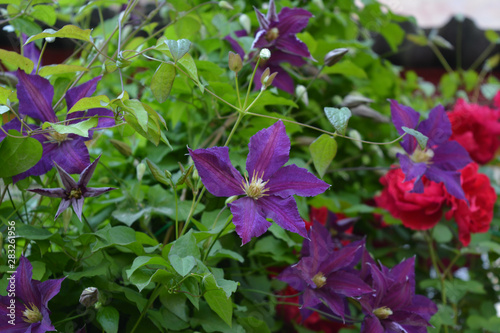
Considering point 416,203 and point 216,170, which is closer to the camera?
point 216,170

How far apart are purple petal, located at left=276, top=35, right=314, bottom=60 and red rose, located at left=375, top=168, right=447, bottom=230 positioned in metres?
0.23

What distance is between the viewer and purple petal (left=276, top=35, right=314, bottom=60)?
54 cm

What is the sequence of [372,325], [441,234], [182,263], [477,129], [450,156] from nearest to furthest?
[182,263] < [372,325] < [450,156] < [441,234] < [477,129]

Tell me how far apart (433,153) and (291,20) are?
24 cm

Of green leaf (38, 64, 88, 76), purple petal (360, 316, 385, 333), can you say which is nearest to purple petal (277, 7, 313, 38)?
green leaf (38, 64, 88, 76)

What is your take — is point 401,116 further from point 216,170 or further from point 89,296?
point 89,296

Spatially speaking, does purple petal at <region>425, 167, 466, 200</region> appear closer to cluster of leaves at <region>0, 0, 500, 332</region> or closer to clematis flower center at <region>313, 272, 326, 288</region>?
cluster of leaves at <region>0, 0, 500, 332</region>

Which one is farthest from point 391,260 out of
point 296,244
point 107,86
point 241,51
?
point 107,86

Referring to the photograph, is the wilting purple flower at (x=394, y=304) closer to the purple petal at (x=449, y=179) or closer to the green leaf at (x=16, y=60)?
the purple petal at (x=449, y=179)

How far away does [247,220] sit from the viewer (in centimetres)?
39

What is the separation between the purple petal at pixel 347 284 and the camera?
477 millimetres

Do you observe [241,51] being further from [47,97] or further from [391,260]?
[391,260]

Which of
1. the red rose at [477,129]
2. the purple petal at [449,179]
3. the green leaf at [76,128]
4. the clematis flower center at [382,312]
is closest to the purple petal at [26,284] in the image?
the green leaf at [76,128]

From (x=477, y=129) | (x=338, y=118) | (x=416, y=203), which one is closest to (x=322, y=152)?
(x=338, y=118)
